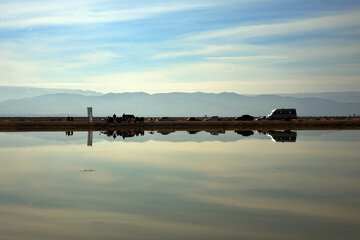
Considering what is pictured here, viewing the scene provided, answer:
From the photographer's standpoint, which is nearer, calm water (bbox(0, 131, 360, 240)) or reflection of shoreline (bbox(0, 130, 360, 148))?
calm water (bbox(0, 131, 360, 240))

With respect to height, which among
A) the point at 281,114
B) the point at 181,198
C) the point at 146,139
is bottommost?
the point at 181,198

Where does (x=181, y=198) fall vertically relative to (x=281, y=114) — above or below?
below

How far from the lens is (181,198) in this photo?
17953 mm

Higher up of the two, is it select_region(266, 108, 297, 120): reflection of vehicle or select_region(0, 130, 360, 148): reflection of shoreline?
select_region(266, 108, 297, 120): reflection of vehicle

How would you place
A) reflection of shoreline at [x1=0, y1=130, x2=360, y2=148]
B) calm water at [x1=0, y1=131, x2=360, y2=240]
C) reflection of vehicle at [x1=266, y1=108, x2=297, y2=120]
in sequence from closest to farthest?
calm water at [x1=0, y1=131, x2=360, y2=240] < reflection of shoreline at [x1=0, y1=130, x2=360, y2=148] < reflection of vehicle at [x1=266, y1=108, x2=297, y2=120]

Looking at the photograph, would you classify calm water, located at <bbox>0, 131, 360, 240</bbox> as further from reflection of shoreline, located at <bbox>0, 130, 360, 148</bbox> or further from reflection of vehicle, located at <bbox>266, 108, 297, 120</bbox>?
reflection of vehicle, located at <bbox>266, 108, 297, 120</bbox>

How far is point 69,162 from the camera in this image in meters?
30.1

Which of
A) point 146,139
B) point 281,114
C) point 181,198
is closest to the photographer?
point 181,198

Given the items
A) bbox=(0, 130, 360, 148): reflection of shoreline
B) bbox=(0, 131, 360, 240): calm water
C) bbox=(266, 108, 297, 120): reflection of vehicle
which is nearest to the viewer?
bbox=(0, 131, 360, 240): calm water

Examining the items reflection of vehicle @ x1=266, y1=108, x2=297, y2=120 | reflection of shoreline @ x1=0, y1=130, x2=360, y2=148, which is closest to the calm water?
reflection of shoreline @ x1=0, y1=130, x2=360, y2=148

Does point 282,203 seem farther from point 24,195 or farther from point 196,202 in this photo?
point 24,195

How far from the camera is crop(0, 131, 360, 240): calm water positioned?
13586mm

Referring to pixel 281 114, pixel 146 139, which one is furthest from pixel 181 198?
pixel 281 114

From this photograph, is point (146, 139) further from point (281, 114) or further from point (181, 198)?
point (281, 114)
